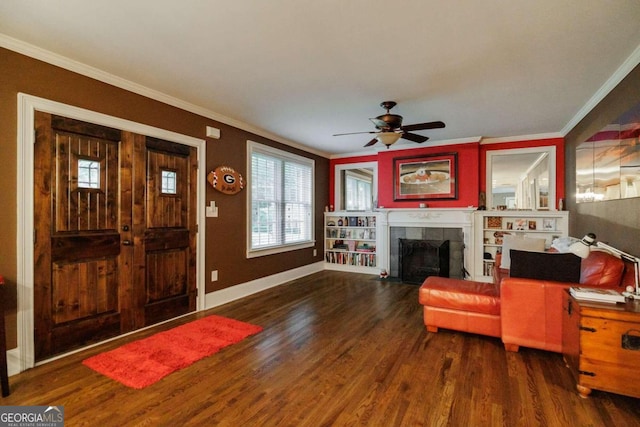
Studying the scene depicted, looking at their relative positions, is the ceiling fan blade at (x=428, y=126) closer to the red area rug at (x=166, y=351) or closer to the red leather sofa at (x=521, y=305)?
the red leather sofa at (x=521, y=305)

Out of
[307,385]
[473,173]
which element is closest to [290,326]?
[307,385]

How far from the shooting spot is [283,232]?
5383 mm

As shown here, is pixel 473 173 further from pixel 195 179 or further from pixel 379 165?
pixel 195 179

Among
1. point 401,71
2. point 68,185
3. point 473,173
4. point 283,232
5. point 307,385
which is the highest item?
point 401,71

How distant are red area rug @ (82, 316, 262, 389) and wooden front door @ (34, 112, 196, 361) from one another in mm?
375

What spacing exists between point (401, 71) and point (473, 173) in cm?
306

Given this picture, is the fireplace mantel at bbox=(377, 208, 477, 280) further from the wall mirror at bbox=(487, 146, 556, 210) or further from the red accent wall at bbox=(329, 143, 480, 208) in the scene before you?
the wall mirror at bbox=(487, 146, 556, 210)

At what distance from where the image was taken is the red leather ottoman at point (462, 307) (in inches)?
110

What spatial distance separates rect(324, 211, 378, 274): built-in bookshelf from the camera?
6121 millimetres

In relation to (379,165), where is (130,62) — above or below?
above

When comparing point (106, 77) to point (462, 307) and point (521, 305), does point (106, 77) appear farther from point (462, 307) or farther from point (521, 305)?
point (521, 305)

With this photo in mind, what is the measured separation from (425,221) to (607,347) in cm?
358

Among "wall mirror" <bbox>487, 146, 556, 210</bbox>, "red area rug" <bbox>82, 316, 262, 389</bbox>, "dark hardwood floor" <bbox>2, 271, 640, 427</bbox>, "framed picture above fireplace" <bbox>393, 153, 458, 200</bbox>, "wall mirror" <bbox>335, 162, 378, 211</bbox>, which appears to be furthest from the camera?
"wall mirror" <bbox>335, 162, 378, 211</bbox>

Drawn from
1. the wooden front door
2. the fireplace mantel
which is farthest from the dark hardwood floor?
the fireplace mantel
